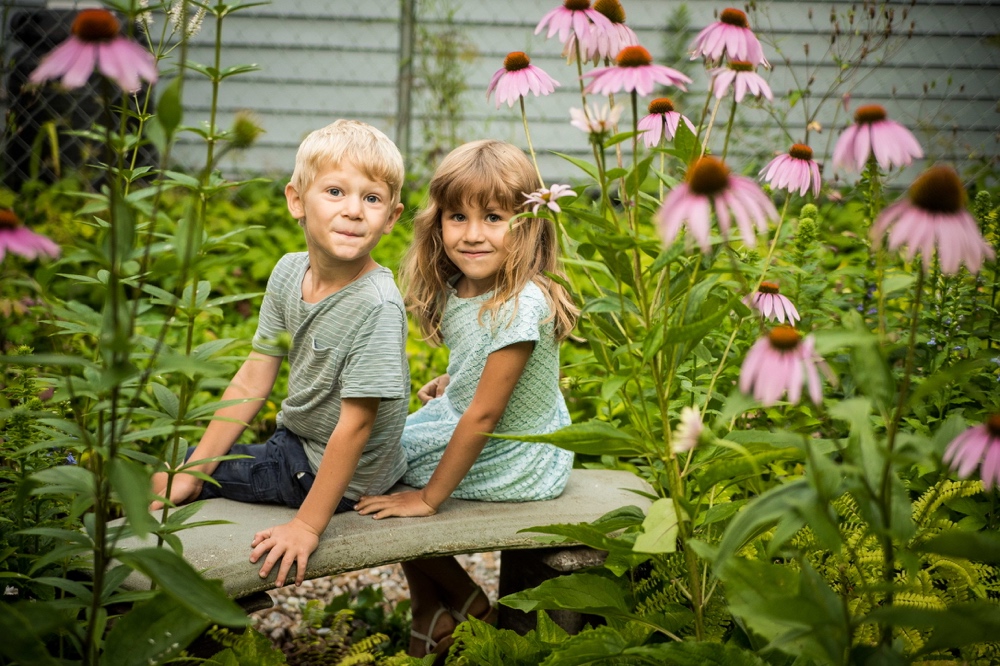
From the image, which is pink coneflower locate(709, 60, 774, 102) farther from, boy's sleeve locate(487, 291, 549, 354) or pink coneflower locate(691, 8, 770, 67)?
boy's sleeve locate(487, 291, 549, 354)

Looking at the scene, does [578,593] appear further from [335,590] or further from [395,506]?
[335,590]

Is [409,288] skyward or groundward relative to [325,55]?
groundward

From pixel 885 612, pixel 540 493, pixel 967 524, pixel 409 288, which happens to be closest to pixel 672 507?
pixel 885 612

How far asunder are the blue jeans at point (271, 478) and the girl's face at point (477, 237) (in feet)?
1.96

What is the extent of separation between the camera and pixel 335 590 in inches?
108

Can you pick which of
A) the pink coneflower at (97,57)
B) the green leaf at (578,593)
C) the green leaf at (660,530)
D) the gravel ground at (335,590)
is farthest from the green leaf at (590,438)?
the gravel ground at (335,590)

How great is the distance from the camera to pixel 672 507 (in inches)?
53.9

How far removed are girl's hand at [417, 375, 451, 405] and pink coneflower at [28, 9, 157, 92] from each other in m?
1.63

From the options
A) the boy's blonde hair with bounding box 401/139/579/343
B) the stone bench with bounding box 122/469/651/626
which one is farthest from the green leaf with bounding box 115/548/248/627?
the boy's blonde hair with bounding box 401/139/579/343

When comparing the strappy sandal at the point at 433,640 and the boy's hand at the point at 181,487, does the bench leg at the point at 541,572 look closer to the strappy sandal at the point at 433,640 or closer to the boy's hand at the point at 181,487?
the strappy sandal at the point at 433,640

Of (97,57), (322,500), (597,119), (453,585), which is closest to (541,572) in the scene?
(453,585)

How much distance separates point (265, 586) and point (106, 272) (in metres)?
0.68

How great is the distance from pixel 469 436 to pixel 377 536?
0.96 ft

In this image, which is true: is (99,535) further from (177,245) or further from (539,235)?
(539,235)
